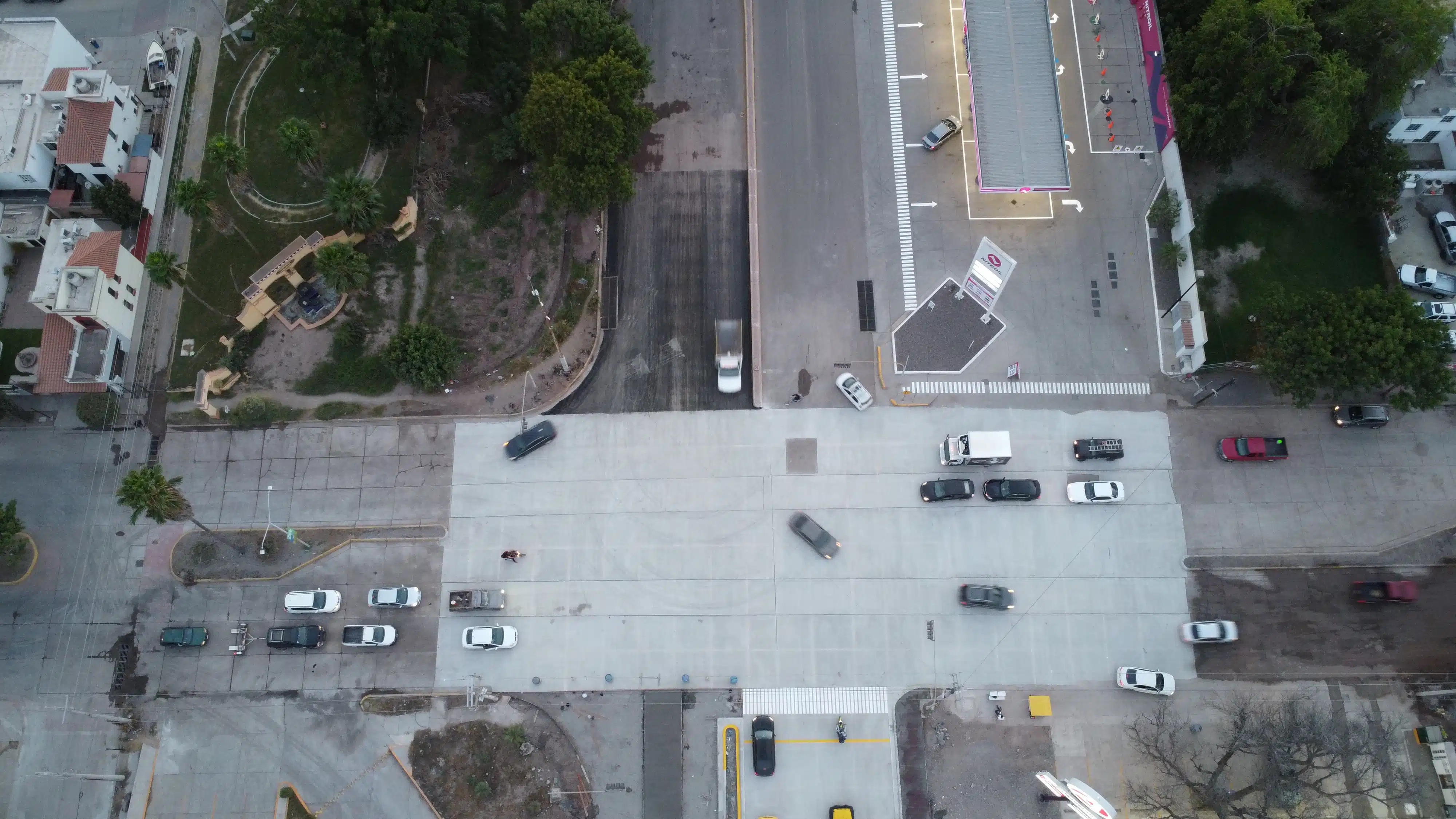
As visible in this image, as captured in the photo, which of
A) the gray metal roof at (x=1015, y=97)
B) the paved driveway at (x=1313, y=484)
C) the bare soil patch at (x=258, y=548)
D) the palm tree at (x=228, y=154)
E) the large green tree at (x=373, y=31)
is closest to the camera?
the paved driveway at (x=1313, y=484)

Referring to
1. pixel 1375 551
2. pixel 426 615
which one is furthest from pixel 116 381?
pixel 1375 551

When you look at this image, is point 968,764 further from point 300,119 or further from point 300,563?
point 300,119

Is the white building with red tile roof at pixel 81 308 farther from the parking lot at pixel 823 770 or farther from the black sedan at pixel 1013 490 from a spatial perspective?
the black sedan at pixel 1013 490

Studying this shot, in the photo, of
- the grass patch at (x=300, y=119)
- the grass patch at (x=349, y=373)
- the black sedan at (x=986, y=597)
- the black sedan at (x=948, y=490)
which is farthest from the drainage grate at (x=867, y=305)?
the grass patch at (x=300, y=119)

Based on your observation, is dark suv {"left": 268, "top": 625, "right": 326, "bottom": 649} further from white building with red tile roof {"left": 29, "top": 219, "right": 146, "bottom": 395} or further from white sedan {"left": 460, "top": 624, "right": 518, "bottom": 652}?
white building with red tile roof {"left": 29, "top": 219, "right": 146, "bottom": 395}

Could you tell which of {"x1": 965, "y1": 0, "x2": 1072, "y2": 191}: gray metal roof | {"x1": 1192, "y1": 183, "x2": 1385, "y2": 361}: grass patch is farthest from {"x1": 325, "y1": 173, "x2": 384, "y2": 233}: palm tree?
{"x1": 1192, "y1": 183, "x2": 1385, "y2": 361}: grass patch
